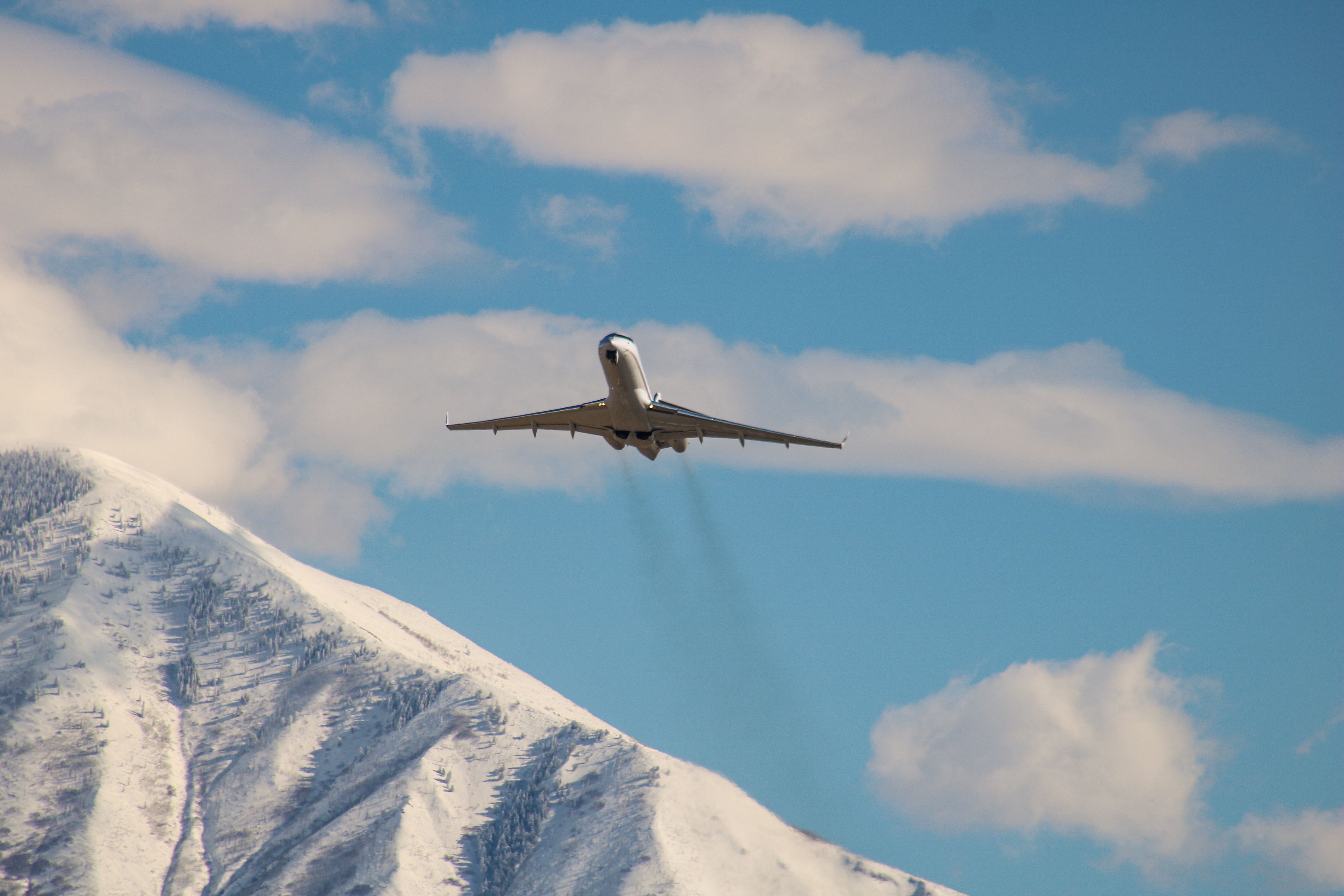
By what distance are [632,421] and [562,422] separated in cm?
820

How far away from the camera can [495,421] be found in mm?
110938

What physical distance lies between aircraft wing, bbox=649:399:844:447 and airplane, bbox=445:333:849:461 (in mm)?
52

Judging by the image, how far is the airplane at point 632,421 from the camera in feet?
326

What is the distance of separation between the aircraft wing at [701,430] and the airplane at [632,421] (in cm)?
5

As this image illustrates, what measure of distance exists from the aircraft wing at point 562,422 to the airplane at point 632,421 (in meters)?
0.07

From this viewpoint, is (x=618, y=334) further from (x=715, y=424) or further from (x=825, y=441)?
(x=825, y=441)

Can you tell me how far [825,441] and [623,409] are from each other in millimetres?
16669

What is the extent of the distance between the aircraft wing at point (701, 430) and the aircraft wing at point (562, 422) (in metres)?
4.31

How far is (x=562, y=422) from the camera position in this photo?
109 meters

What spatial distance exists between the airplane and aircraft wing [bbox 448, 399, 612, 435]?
0.23 ft

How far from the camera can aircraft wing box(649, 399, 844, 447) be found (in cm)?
10300

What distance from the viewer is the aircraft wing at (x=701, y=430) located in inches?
4055

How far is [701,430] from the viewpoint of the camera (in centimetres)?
10650

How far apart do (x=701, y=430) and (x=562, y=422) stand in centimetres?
1211
